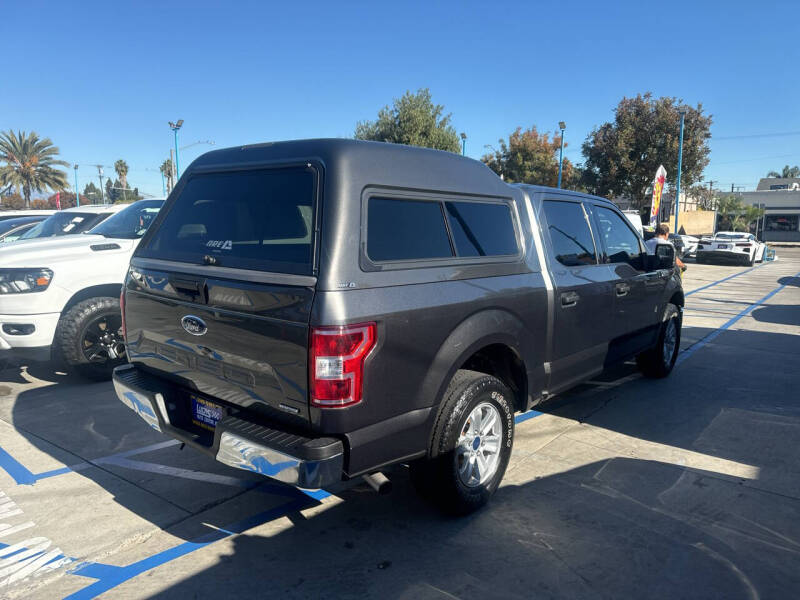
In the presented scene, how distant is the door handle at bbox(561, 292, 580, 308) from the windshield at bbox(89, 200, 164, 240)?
481 cm

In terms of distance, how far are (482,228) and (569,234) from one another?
1.17m

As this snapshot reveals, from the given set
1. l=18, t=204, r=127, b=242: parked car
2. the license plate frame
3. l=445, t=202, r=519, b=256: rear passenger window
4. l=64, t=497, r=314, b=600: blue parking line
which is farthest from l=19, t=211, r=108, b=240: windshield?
l=445, t=202, r=519, b=256: rear passenger window

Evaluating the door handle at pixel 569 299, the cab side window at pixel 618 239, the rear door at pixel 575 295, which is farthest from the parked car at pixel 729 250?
the door handle at pixel 569 299

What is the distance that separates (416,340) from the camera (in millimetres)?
2861

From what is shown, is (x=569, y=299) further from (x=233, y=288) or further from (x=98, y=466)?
(x=98, y=466)

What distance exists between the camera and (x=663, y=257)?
218 inches

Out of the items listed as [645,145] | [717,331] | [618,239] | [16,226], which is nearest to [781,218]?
[645,145]

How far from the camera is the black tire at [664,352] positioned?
6121 millimetres

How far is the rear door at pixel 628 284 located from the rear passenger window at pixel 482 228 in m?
1.45

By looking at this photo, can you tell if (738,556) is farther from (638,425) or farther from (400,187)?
(400,187)

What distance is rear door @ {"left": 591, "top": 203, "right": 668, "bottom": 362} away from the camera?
493 centimetres

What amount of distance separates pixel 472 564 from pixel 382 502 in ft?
2.76

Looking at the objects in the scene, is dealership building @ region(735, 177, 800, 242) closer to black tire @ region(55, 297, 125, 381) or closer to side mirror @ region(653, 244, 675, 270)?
side mirror @ region(653, 244, 675, 270)

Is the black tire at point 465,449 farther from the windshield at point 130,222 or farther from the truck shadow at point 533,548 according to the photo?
the windshield at point 130,222
